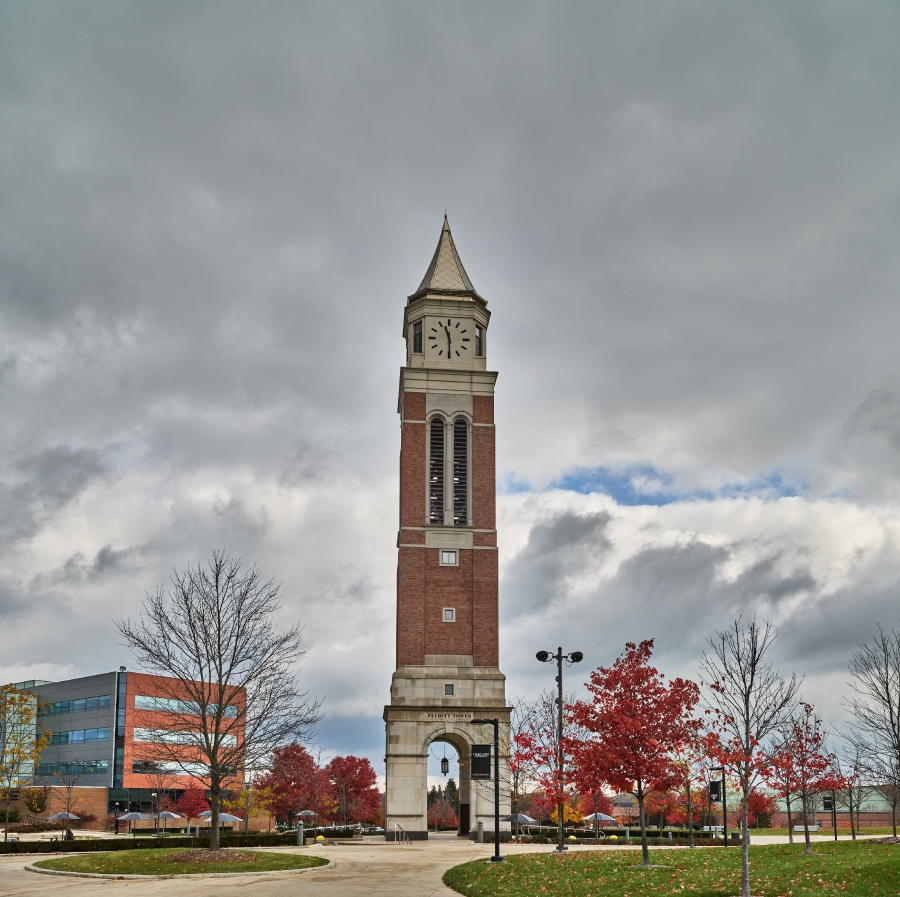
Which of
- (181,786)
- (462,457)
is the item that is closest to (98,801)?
(181,786)

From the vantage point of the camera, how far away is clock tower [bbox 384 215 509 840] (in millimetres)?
49656

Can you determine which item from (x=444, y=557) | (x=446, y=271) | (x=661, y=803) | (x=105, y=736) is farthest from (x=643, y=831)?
(x=105, y=736)

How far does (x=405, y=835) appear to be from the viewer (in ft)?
158

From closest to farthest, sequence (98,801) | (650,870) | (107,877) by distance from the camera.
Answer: (650,870) < (107,877) < (98,801)

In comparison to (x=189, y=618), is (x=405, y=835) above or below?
below

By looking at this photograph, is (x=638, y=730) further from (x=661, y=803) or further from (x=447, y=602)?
(x=447, y=602)

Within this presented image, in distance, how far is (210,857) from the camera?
101ft

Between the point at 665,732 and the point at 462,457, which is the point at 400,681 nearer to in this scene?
the point at 462,457

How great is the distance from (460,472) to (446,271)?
1391 cm

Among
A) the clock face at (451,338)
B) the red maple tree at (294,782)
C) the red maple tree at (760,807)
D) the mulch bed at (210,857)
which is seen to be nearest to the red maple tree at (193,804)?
the red maple tree at (294,782)

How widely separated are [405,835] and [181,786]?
4312 centimetres

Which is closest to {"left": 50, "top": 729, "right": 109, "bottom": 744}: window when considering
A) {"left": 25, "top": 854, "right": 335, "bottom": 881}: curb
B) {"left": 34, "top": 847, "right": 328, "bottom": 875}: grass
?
{"left": 34, "top": 847, "right": 328, "bottom": 875}: grass

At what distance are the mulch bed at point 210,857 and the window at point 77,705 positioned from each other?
64543mm

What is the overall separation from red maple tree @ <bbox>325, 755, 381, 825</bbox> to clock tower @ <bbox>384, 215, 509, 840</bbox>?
1290 inches
